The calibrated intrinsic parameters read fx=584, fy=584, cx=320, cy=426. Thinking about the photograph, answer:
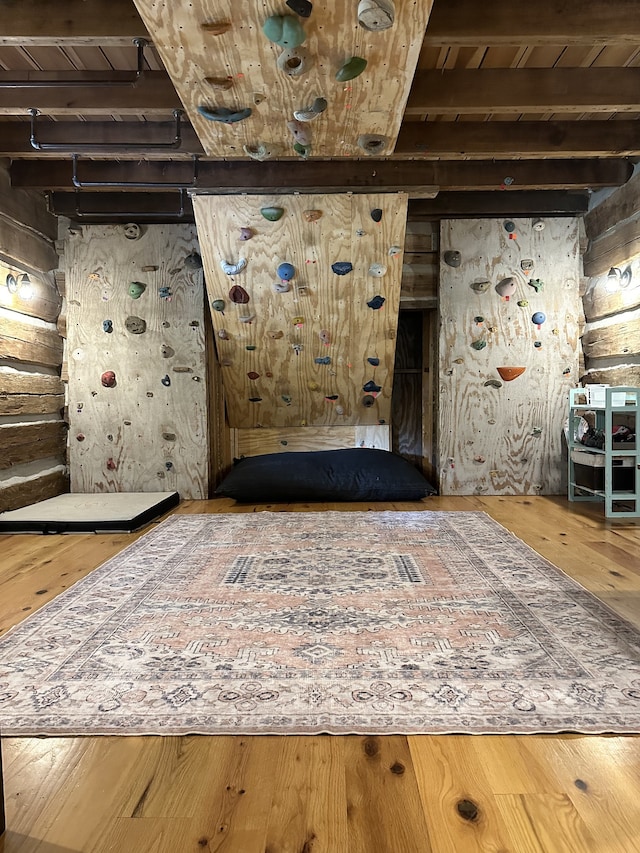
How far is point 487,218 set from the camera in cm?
405

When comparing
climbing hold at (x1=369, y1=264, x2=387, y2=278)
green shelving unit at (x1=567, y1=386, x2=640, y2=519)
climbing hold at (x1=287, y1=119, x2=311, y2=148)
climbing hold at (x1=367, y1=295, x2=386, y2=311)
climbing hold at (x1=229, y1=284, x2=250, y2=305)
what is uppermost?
climbing hold at (x1=287, y1=119, x2=311, y2=148)

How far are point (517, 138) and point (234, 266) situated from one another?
1.78m

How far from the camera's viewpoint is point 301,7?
6.12ft

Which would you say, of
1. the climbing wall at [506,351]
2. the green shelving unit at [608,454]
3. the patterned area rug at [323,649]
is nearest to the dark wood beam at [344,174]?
the climbing wall at [506,351]

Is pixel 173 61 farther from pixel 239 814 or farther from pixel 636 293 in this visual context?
pixel 636 293

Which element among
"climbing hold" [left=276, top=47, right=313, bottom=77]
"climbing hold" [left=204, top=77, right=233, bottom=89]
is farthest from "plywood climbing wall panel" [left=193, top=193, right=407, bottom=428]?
"climbing hold" [left=276, top=47, right=313, bottom=77]

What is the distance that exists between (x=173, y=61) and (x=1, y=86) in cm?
86

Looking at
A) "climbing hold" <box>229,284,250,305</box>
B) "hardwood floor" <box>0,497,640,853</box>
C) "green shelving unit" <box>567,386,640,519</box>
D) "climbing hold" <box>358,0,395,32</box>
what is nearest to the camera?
"hardwood floor" <box>0,497,640,853</box>

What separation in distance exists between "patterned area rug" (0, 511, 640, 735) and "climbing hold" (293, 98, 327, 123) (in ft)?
6.25

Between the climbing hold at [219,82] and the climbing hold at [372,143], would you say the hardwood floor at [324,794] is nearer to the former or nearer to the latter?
the climbing hold at [219,82]

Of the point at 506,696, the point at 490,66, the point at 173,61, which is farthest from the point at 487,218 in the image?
the point at 506,696

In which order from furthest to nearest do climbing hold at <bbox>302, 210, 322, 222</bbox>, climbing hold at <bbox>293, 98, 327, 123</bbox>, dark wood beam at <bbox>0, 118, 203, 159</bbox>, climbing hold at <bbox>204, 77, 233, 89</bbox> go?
climbing hold at <bbox>302, 210, 322, 222</bbox>
dark wood beam at <bbox>0, 118, 203, 159</bbox>
climbing hold at <bbox>293, 98, 327, 123</bbox>
climbing hold at <bbox>204, 77, 233, 89</bbox>

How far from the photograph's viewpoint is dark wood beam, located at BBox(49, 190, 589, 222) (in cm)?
384

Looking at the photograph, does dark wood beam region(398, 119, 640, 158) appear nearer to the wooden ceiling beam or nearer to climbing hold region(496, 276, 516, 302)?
the wooden ceiling beam
